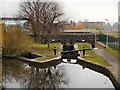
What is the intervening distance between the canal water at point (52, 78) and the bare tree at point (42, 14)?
7.96m

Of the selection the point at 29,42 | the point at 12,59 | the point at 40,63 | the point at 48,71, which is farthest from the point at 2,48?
the point at 48,71

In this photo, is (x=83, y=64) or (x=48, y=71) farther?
(x=83, y=64)

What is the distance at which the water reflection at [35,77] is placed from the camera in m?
7.67

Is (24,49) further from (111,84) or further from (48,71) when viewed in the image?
(111,84)

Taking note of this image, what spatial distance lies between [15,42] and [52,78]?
6.55 meters

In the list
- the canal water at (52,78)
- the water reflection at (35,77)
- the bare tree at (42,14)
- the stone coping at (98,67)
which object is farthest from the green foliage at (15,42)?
the stone coping at (98,67)

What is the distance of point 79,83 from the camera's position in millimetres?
7781

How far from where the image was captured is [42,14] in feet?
59.6

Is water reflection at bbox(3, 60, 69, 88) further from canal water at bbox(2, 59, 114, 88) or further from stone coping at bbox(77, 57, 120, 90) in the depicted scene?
stone coping at bbox(77, 57, 120, 90)

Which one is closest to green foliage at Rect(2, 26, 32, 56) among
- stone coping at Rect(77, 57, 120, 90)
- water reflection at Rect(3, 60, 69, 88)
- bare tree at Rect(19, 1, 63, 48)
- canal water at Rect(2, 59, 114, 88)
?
water reflection at Rect(3, 60, 69, 88)

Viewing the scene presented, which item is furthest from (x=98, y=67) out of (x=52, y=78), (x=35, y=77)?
(x=35, y=77)

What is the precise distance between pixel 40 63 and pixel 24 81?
2.96 metres

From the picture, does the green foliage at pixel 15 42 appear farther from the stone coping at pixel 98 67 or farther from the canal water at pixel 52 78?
the stone coping at pixel 98 67

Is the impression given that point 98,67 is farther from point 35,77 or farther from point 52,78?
point 35,77
